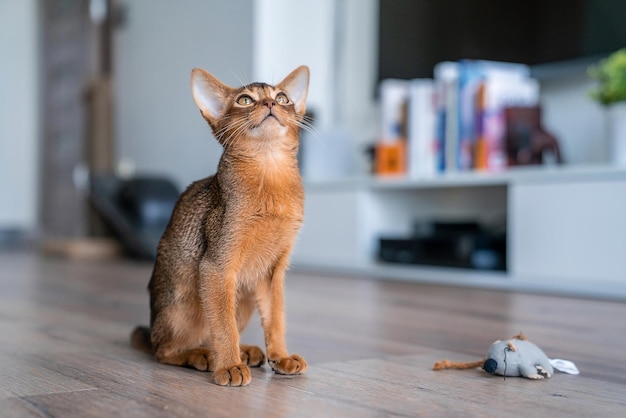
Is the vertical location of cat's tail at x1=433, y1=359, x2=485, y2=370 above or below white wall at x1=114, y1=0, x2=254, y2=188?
below

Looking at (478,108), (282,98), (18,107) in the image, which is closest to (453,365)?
(282,98)

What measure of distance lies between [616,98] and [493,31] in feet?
2.69

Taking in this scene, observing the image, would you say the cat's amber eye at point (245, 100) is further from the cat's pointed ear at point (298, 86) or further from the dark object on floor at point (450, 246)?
the dark object on floor at point (450, 246)

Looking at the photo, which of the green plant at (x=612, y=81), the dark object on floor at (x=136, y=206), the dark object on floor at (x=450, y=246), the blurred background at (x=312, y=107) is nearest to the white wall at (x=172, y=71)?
the blurred background at (x=312, y=107)

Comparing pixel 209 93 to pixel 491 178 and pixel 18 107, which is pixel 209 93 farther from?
pixel 18 107

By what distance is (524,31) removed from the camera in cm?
306

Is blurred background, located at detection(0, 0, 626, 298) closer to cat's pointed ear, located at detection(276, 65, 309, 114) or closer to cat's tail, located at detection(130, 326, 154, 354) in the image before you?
cat's pointed ear, located at detection(276, 65, 309, 114)

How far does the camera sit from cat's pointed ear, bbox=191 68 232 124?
123cm

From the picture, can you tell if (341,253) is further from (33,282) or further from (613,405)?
(613,405)

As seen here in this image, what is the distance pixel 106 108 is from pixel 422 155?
3.27 meters

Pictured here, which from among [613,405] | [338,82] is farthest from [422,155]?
[613,405]

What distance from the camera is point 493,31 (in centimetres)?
318

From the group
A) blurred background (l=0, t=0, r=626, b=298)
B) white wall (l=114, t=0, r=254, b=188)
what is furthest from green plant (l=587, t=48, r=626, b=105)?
white wall (l=114, t=0, r=254, b=188)

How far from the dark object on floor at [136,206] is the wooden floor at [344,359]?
176cm
